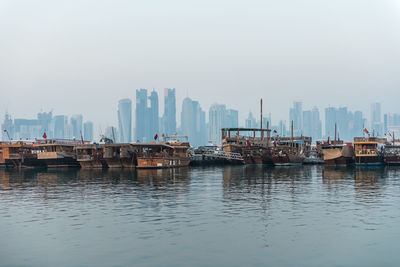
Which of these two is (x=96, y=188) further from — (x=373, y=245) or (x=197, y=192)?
(x=373, y=245)

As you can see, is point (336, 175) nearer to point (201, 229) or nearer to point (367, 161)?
point (367, 161)

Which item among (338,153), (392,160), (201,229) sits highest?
(338,153)

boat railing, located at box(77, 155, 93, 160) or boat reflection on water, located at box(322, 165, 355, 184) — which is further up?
boat railing, located at box(77, 155, 93, 160)

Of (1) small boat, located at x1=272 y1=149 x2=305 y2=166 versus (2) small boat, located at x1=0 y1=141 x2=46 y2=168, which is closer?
(1) small boat, located at x1=272 y1=149 x2=305 y2=166

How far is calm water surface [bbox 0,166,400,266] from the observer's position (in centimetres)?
2034

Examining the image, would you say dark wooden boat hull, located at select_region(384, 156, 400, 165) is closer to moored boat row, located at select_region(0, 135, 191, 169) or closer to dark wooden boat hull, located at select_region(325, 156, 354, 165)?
dark wooden boat hull, located at select_region(325, 156, 354, 165)

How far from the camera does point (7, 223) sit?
2895cm

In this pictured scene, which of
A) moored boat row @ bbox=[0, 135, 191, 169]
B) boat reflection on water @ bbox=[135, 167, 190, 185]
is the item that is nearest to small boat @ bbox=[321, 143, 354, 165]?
moored boat row @ bbox=[0, 135, 191, 169]

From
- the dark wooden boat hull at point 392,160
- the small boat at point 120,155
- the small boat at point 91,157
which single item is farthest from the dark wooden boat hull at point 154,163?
the dark wooden boat hull at point 392,160

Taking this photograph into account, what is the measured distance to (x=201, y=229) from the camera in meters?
26.1

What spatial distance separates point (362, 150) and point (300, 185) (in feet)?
158

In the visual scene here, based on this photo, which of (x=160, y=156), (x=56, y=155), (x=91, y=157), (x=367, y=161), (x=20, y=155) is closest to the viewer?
(x=160, y=156)

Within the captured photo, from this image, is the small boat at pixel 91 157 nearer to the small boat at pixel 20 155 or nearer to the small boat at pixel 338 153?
the small boat at pixel 20 155

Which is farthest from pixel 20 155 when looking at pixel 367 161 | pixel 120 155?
pixel 367 161
